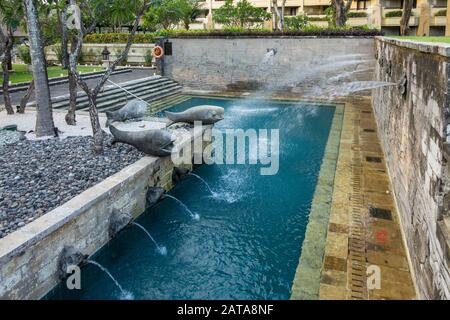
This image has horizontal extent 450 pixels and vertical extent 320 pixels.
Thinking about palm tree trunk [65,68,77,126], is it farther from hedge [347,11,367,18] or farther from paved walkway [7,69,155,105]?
hedge [347,11,367,18]

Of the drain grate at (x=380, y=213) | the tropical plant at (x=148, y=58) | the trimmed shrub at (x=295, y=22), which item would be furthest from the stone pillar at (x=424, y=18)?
the drain grate at (x=380, y=213)

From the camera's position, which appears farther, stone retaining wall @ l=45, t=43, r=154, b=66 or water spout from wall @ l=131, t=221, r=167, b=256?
stone retaining wall @ l=45, t=43, r=154, b=66

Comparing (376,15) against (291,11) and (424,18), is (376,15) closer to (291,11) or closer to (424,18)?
(424,18)

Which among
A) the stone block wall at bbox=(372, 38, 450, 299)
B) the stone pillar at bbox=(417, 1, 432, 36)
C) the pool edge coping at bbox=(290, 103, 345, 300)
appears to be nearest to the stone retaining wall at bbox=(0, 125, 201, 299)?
the pool edge coping at bbox=(290, 103, 345, 300)

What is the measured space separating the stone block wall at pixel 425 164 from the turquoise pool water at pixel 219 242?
194cm

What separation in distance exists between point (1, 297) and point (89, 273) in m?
1.59

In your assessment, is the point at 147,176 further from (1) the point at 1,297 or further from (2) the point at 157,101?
(2) the point at 157,101

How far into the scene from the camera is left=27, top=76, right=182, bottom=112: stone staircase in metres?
17.5

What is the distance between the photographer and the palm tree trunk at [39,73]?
428 inches

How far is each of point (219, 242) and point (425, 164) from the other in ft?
12.4

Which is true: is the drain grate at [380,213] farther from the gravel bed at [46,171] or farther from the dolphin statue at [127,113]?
the dolphin statue at [127,113]

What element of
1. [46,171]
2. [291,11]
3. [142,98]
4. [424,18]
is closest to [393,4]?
[424,18]

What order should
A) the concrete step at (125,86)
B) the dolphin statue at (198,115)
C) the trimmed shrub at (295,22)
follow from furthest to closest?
the trimmed shrub at (295,22) → the concrete step at (125,86) → the dolphin statue at (198,115)

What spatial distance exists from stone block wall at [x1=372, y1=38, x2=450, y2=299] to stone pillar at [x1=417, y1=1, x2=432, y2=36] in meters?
33.9
